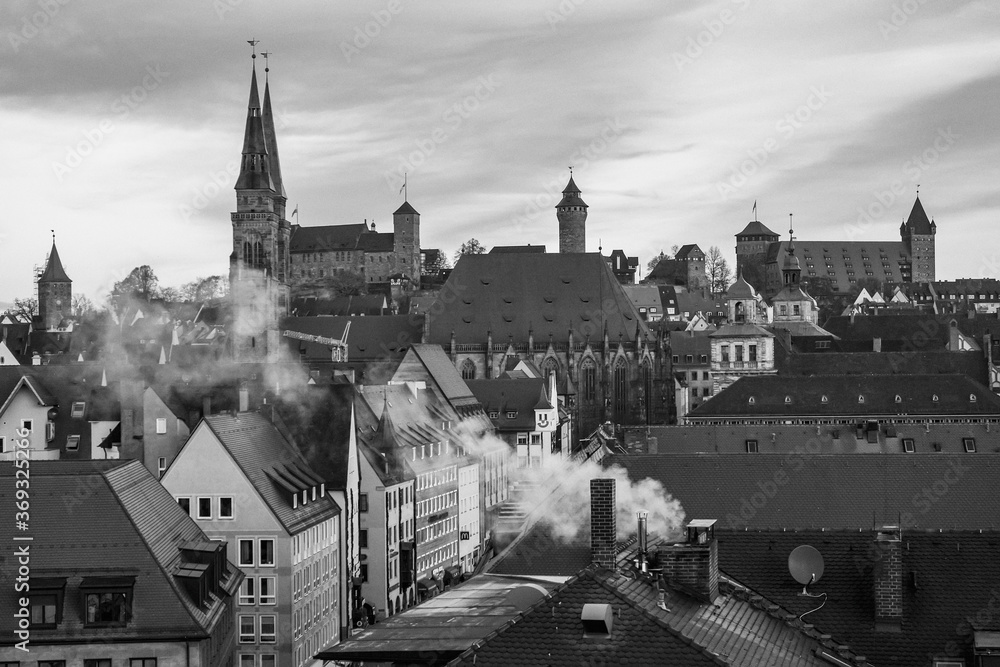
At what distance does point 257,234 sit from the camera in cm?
14325

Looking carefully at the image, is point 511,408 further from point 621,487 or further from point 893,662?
point 893,662

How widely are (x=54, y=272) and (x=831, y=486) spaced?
507 feet

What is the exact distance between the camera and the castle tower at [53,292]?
183 m

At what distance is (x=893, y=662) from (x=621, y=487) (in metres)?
12.9

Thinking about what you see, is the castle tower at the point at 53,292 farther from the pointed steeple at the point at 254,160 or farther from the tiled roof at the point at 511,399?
the tiled roof at the point at 511,399

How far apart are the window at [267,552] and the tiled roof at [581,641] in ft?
102

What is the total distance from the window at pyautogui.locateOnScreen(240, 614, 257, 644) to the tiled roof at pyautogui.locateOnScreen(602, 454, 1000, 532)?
15761 millimetres

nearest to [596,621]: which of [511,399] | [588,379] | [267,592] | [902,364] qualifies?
[267,592]

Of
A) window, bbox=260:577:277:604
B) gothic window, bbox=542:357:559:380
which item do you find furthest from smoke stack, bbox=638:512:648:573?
gothic window, bbox=542:357:559:380

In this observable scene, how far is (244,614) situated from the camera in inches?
2025

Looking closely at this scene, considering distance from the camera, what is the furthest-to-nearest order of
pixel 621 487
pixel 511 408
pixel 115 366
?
pixel 511 408 → pixel 115 366 → pixel 621 487

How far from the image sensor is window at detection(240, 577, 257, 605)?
51.3 metres

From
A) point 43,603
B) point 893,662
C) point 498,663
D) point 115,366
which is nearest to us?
point 498,663

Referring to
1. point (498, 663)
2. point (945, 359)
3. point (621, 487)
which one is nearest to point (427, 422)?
point (621, 487)
